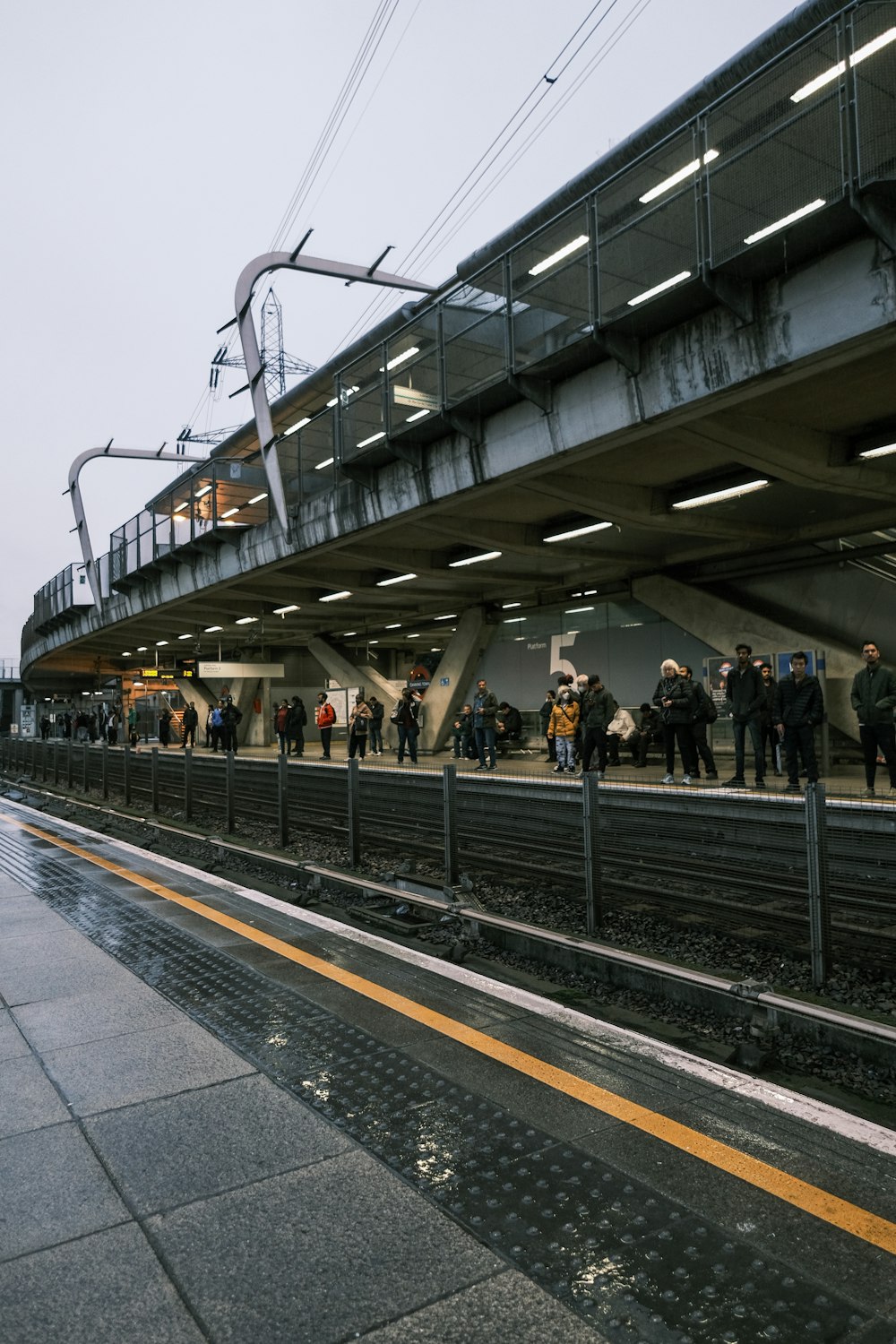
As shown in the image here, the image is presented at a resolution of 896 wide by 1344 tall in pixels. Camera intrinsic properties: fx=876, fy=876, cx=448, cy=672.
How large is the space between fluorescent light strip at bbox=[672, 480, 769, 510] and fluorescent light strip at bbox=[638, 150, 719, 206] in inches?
201

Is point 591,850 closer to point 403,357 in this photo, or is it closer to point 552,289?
point 552,289

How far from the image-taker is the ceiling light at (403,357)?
13.6 meters

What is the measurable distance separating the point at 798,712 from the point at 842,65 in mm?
6809

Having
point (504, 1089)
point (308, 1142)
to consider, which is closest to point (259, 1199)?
point (308, 1142)

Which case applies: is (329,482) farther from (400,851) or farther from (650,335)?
(400,851)

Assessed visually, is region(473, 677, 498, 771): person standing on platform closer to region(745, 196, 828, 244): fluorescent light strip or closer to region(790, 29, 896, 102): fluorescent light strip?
region(745, 196, 828, 244): fluorescent light strip

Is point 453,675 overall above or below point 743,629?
below

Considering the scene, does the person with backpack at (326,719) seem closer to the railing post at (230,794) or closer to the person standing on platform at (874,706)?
the railing post at (230,794)

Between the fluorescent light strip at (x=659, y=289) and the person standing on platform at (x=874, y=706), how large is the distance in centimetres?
484

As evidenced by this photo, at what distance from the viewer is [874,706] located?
10836 millimetres

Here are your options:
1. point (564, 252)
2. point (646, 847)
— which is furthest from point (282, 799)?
point (564, 252)

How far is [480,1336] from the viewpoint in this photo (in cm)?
217

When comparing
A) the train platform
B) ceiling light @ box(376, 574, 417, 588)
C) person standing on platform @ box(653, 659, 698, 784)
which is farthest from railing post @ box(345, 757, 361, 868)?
ceiling light @ box(376, 574, 417, 588)

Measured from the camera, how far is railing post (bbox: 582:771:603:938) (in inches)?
239
